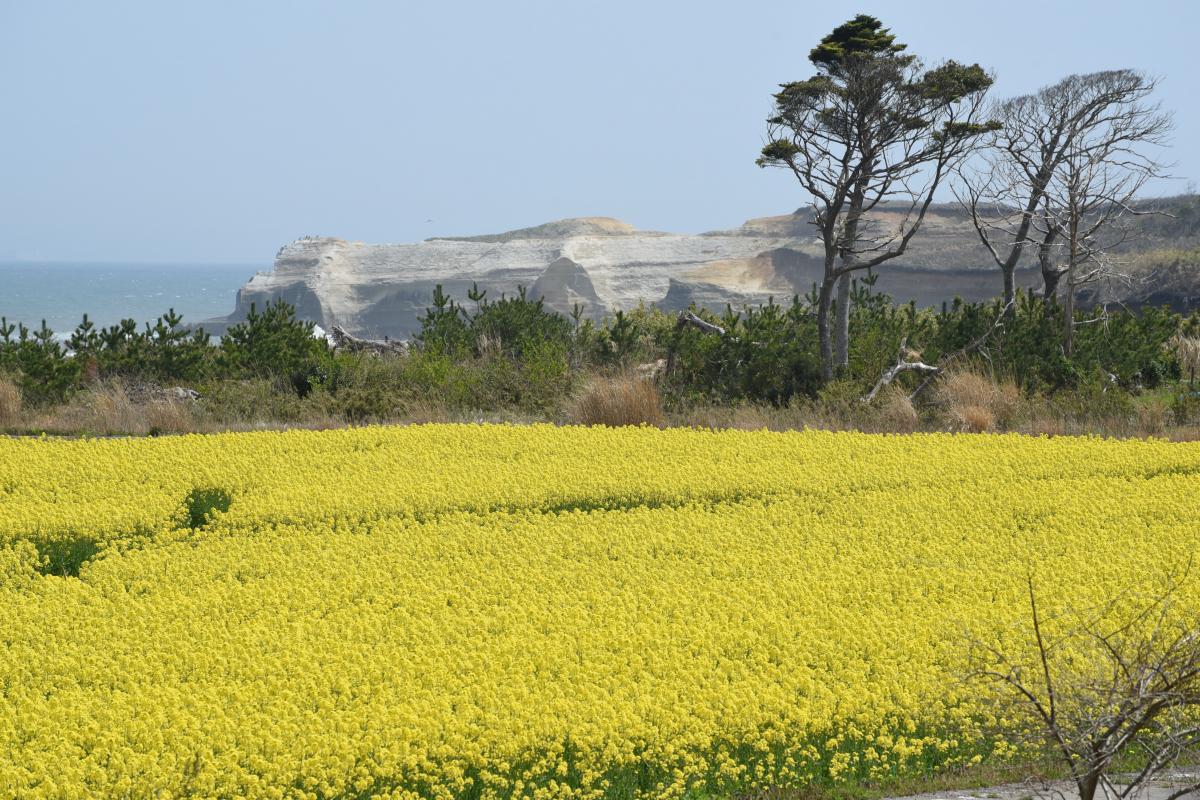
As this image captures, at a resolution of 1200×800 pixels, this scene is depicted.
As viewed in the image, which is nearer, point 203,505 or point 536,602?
point 536,602

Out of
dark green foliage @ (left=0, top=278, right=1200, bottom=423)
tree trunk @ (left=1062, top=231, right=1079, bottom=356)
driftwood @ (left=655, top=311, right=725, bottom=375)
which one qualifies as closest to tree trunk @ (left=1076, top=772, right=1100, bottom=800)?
dark green foliage @ (left=0, top=278, right=1200, bottom=423)

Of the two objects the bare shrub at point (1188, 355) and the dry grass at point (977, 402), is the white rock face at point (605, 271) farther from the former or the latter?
the dry grass at point (977, 402)

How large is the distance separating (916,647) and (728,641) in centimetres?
104

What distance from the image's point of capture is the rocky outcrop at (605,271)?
52.8 m

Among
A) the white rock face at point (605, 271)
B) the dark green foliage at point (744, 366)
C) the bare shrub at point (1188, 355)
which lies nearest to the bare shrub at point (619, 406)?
the dark green foliage at point (744, 366)

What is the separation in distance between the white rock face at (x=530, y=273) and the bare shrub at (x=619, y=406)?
42.0 meters

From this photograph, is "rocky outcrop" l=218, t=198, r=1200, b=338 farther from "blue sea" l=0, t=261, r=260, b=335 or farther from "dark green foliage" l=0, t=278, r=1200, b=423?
"dark green foliage" l=0, t=278, r=1200, b=423

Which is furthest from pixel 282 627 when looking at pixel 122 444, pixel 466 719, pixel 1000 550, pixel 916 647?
pixel 122 444

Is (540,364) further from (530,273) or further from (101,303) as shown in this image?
(101,303)

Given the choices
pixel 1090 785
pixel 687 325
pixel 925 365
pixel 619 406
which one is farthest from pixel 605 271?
pixel 1090 785

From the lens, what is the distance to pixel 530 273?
65688mm

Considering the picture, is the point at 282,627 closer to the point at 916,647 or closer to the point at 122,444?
the point at 916,647

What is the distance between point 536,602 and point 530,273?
59.1 metres

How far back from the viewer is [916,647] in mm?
6473
